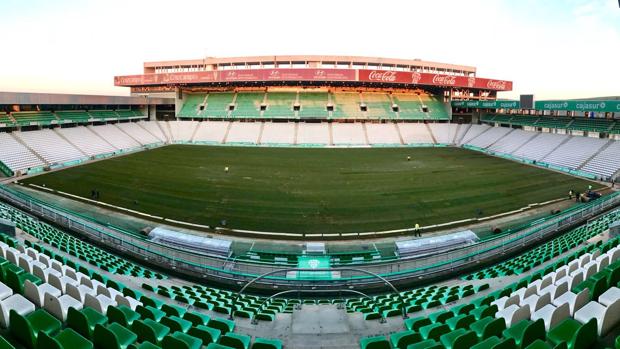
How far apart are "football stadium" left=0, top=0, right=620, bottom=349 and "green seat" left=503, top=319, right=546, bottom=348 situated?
3 centimetres

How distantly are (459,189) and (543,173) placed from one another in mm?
11576

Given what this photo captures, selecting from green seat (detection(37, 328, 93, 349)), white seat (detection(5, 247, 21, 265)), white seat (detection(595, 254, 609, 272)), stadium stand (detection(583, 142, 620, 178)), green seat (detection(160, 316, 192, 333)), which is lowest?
green seat (detection(160, 316, 192, 333))

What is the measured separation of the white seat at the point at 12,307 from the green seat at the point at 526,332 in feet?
23.3

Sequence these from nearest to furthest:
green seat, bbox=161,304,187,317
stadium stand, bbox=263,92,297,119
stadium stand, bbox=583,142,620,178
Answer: green seat, bbox=161,304,187,317 < stadium stand, bbox=583,142,620,178 < stadium stand, bbox=263,92,297,119

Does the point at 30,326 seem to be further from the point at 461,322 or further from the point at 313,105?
the point at 313,105

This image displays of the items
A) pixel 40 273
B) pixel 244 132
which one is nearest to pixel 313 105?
pixel 244 132

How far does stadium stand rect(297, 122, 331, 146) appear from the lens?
4856 cm

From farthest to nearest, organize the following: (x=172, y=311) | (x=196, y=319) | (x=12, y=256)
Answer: (x=12, y=256), (x=172, y=311), (x=196, y=319)

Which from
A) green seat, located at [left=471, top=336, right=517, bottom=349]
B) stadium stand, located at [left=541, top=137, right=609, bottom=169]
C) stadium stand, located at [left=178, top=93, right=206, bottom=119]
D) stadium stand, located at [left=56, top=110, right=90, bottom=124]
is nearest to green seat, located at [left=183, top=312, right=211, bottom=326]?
green seat, located at [left=471, top=336, right=517, bottom=349]

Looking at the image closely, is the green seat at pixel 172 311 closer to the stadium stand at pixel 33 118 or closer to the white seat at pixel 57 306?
the white seat at pixel 57 306

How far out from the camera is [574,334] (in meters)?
4.76

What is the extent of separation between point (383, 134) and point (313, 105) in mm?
11666

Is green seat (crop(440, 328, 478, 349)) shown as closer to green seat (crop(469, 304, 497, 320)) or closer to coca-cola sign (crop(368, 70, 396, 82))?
green seat (crop(469, 304, 497, 320))

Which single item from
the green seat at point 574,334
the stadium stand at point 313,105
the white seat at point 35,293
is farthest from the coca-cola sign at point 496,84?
the white seat at point 35,293
